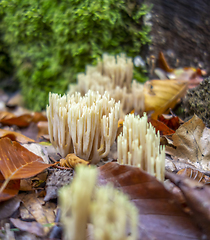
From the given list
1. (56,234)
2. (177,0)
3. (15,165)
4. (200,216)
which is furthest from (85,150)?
(177,0)

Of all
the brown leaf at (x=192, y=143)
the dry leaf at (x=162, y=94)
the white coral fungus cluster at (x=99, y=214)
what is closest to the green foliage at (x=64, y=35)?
the dry leaf at (x=162, y=94)

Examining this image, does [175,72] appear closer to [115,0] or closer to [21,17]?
[115,0]

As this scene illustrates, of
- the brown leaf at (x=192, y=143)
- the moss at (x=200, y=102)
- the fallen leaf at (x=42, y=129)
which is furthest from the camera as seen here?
the fallen leaf at (x=42, y=129)

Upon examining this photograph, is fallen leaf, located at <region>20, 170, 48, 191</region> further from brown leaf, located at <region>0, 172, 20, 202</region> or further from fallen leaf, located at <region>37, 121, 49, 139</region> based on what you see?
fallen leaf, located at <region>37, 121, 49, 139</region>

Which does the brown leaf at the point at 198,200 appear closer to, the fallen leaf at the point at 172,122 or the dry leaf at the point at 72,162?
the dry leaf at the point at 72,162

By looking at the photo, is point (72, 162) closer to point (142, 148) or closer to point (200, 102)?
point (142, 148)

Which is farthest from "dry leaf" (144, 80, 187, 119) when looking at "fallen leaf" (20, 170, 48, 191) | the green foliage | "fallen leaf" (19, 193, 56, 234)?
"fallen leaf" (19, 193, 56, 234)
